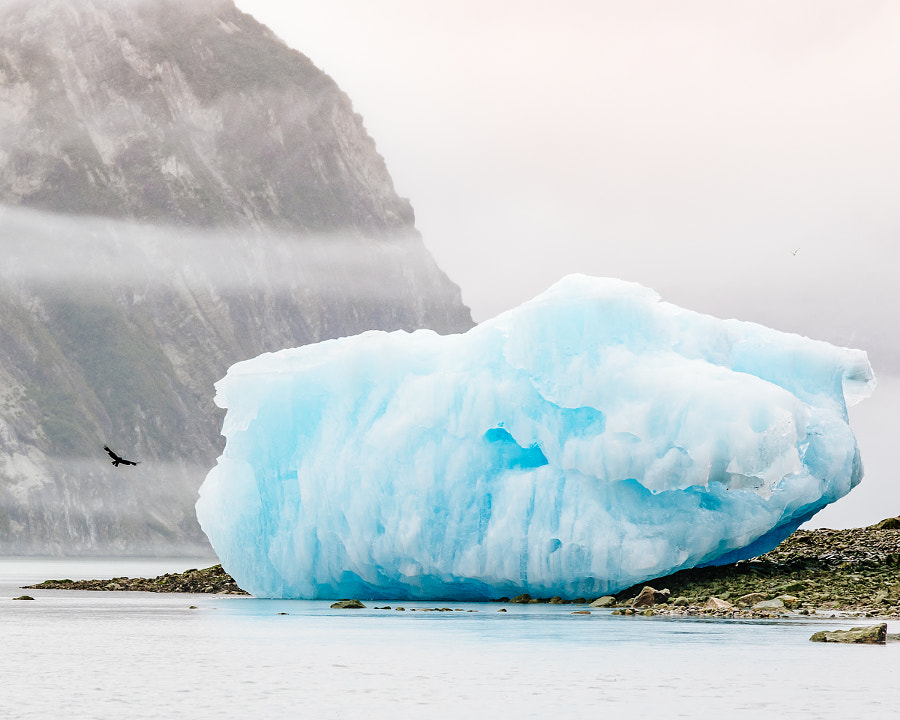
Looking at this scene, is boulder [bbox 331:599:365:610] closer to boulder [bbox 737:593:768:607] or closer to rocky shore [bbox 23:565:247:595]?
rocky shore [bbox 23:565:247:595]

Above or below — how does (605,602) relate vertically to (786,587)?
below

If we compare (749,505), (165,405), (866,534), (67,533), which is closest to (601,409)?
(749,505)

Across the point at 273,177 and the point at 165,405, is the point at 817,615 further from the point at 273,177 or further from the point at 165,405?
the point at 273,177

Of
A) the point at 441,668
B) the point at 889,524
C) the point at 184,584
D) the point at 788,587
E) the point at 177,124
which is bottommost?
the point at 441,668

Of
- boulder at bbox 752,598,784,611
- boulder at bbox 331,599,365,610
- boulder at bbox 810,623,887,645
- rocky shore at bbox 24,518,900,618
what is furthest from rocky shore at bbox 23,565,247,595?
boulder at bbox 810,623,887,645

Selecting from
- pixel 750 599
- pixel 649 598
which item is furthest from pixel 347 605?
pixel 750 599

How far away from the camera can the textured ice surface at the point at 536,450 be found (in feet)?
70.0

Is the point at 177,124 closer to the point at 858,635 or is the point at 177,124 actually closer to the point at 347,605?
the point at 347,605

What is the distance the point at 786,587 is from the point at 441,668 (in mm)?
9672

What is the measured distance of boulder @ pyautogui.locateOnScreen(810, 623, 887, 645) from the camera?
16828 mm

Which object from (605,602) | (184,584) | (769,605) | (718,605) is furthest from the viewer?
(184,584)

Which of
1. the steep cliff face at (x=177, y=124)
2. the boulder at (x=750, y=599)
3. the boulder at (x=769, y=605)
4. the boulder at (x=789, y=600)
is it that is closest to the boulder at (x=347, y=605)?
the boulder at (x=750, y=599)

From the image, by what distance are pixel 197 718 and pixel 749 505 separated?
43.1 feet

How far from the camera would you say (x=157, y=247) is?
146 m
